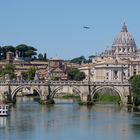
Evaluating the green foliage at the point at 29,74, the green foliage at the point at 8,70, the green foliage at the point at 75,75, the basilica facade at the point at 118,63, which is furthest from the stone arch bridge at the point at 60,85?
the green foliage at the point at 75,75

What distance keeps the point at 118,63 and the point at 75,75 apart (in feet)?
21.1

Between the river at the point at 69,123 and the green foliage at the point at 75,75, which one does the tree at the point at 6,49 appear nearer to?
the green foliage at the point at 75,75

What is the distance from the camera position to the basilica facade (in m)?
94.8

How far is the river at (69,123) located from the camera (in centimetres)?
4219

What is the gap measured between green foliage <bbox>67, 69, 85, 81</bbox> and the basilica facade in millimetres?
923

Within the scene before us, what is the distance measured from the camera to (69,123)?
48.1 meters

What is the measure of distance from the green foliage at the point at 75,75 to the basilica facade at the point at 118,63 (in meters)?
0.92

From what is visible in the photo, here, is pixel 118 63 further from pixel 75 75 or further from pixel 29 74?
pixel 29 74

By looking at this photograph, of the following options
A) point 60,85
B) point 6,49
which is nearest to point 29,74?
point 6,49

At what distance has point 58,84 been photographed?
6662 cm

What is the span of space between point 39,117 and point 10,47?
63776mm

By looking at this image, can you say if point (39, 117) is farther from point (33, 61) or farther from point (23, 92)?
point (33, 61)

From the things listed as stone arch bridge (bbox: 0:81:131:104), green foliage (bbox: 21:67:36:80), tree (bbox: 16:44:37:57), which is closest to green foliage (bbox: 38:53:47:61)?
tree (bbox: 16:44:37:57)

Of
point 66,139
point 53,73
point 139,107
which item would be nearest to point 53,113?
point 139,107
